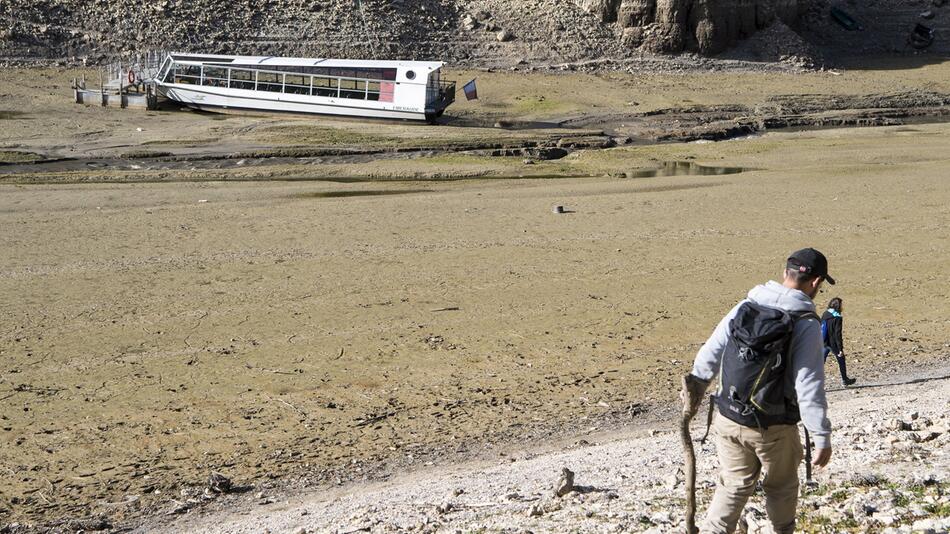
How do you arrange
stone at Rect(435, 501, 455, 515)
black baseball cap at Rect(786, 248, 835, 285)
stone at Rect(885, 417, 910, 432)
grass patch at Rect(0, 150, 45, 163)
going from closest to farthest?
1. black baseball cap at Rect(786, 248, 835, 285)
2. stone at Rect(435, 501, 455, 515)
3. stone at Rect(885, 417, 910, 432)
4. grass patch at Rect(0, 150, 45, 163)

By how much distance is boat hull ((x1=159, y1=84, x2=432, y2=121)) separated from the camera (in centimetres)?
3441

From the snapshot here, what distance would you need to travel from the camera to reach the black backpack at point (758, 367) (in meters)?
5.04

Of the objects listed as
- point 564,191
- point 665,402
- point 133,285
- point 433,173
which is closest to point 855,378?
point 665,402

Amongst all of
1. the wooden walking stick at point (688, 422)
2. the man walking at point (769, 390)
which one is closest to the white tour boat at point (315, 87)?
the wooden walking stick at point (688, 422)

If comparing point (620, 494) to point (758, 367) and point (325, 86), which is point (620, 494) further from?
point (325, 86)

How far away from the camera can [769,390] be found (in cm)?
514

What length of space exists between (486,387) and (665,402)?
1801 mm

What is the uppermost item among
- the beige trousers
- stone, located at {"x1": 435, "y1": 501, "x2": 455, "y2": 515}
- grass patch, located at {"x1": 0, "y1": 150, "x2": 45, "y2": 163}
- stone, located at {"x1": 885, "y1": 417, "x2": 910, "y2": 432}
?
the beige trousers

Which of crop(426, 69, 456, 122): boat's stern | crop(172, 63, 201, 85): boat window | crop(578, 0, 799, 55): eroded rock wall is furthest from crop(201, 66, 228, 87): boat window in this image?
crop(578, 0, 799, 55): eroded rock wall

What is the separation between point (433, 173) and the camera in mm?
25547

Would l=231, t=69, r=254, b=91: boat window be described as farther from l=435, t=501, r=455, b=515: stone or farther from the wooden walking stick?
the wooden walking stick

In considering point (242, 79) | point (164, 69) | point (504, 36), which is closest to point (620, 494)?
point (242, 79)

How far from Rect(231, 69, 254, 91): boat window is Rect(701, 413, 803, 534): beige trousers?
105 feet

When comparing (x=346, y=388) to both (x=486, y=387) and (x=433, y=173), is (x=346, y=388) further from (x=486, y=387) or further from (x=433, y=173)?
(x=433, y=173)
